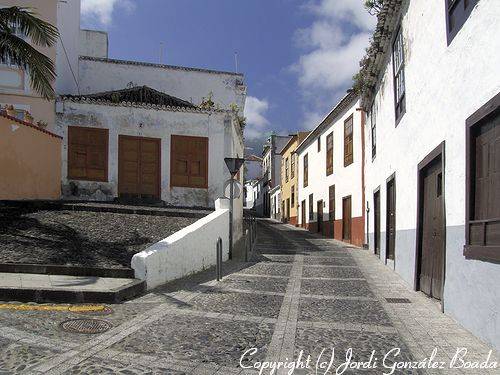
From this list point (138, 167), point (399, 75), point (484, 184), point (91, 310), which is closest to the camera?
point (484, 184)

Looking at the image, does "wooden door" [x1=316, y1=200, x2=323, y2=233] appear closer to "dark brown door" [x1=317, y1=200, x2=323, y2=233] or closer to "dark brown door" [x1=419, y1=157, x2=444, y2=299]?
"dark brown door" [x1=317, y1=200, x2=323, y2=233]

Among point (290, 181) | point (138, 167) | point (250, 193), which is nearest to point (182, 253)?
point (138, 167)

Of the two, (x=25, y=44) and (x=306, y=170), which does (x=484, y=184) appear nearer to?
(x=25, y=44)

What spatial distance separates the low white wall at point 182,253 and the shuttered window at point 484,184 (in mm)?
4902

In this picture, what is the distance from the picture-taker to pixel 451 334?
555cm

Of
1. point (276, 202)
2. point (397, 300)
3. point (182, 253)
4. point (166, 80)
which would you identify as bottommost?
point (397, 300)

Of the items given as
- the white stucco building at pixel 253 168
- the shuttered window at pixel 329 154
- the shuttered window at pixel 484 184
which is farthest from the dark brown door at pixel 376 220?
the white stucco building at pixel 253 168

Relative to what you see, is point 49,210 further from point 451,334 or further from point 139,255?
point 451,334

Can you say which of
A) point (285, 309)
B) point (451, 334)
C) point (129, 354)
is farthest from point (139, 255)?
point (451, 334)

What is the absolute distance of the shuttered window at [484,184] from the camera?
495cm

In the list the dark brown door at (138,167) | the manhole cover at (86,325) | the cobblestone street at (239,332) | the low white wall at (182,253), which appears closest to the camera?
the cobblestone street at (239,332)

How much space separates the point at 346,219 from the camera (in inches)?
779

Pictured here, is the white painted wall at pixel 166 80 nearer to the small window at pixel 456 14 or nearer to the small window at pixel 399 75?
the small window at pixel 399 75

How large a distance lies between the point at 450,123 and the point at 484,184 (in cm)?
147
